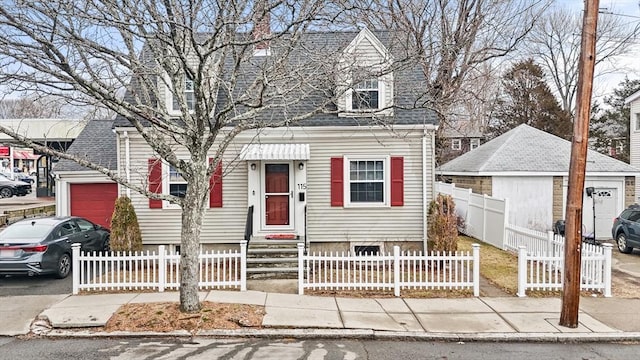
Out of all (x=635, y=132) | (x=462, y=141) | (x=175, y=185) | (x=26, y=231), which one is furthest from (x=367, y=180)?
(x=462, y=141)

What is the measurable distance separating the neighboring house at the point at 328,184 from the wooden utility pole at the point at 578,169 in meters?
5.32

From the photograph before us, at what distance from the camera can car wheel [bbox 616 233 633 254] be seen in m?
15.3

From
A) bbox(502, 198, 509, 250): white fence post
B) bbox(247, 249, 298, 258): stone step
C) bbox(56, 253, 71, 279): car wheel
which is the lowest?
bbox(56, 253, 71, 279): car wheel

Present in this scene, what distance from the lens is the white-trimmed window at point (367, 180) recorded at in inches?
511

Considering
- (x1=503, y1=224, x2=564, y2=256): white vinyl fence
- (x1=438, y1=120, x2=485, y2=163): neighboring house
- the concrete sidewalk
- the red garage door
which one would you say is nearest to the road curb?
the concrete sidewalk

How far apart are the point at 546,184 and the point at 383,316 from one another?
13545 millimetres

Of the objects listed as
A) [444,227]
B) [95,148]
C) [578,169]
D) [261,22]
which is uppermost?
[261,22]

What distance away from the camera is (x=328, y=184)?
12992mm

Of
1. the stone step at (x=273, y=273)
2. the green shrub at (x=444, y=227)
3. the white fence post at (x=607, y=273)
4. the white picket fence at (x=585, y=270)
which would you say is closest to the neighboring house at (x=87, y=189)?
the stone step at (x=273, y=273)

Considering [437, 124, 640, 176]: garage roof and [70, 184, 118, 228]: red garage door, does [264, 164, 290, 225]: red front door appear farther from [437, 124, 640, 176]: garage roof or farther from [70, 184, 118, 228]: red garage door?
[437, 124, 640, 176]: garage roof

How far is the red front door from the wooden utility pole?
7.24m

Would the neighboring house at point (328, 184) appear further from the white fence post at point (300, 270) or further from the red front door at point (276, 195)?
the white fence post at point (300, 270)

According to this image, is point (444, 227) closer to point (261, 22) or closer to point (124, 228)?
point (261, 22)

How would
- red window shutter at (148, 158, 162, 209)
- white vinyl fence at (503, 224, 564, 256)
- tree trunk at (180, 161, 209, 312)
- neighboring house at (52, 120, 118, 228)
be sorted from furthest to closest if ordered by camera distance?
neighboring house at (52, 120, 118, 228)
red window shutter at (148, 158, 162, 209)
white vinyl fence at (503, 224, 564, 256)
tree trunk at (180, 161, 209, 312)
